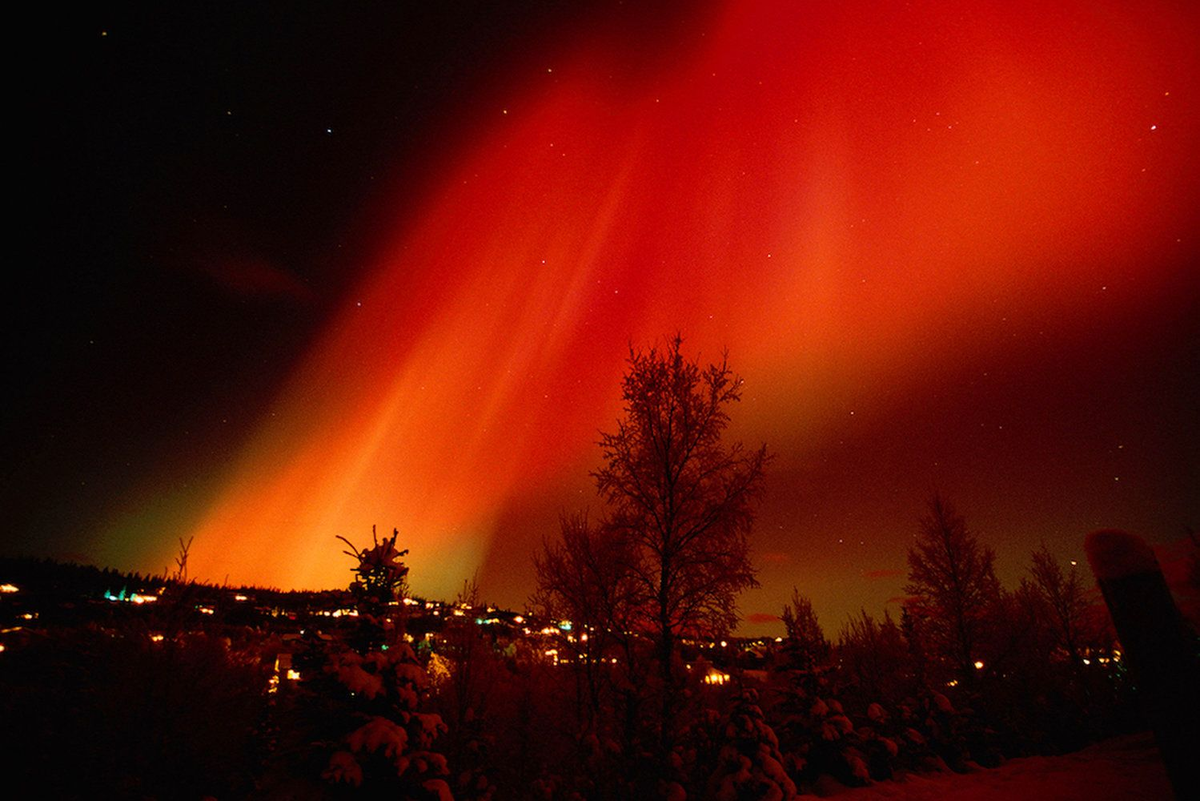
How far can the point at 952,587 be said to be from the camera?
2416 centimetres

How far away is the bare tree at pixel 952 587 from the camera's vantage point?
23.4 meters

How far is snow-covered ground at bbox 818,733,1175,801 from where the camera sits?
8289 mm

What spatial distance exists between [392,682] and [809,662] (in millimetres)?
10092

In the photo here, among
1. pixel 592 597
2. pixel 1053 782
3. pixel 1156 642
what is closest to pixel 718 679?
pixel 592 597

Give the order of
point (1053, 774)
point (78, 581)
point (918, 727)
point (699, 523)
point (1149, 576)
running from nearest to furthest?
point (1149, 576) < point (1053, 774) < point (699, 523) < point (918, 727) < point (78, 581)

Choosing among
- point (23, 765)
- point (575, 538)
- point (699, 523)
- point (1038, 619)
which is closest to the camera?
point (699, 523)

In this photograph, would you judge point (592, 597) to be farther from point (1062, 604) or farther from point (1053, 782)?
point (1062, 604)

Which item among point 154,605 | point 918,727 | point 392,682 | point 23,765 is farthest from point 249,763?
point 918,727

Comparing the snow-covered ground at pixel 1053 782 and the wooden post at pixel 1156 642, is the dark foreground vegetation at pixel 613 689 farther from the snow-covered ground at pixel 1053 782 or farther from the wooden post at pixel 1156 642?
the wooden post at pixel 1156 642

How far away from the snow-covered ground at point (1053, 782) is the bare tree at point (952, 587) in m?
11.5

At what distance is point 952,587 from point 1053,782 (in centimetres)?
1732

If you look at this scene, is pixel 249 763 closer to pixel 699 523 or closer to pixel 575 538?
pixel 575 538

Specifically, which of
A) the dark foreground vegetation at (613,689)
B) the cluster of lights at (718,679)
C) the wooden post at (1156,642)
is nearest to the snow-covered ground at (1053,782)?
the dark foreground vegetation at (613,689)

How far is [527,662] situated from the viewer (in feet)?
94.5
